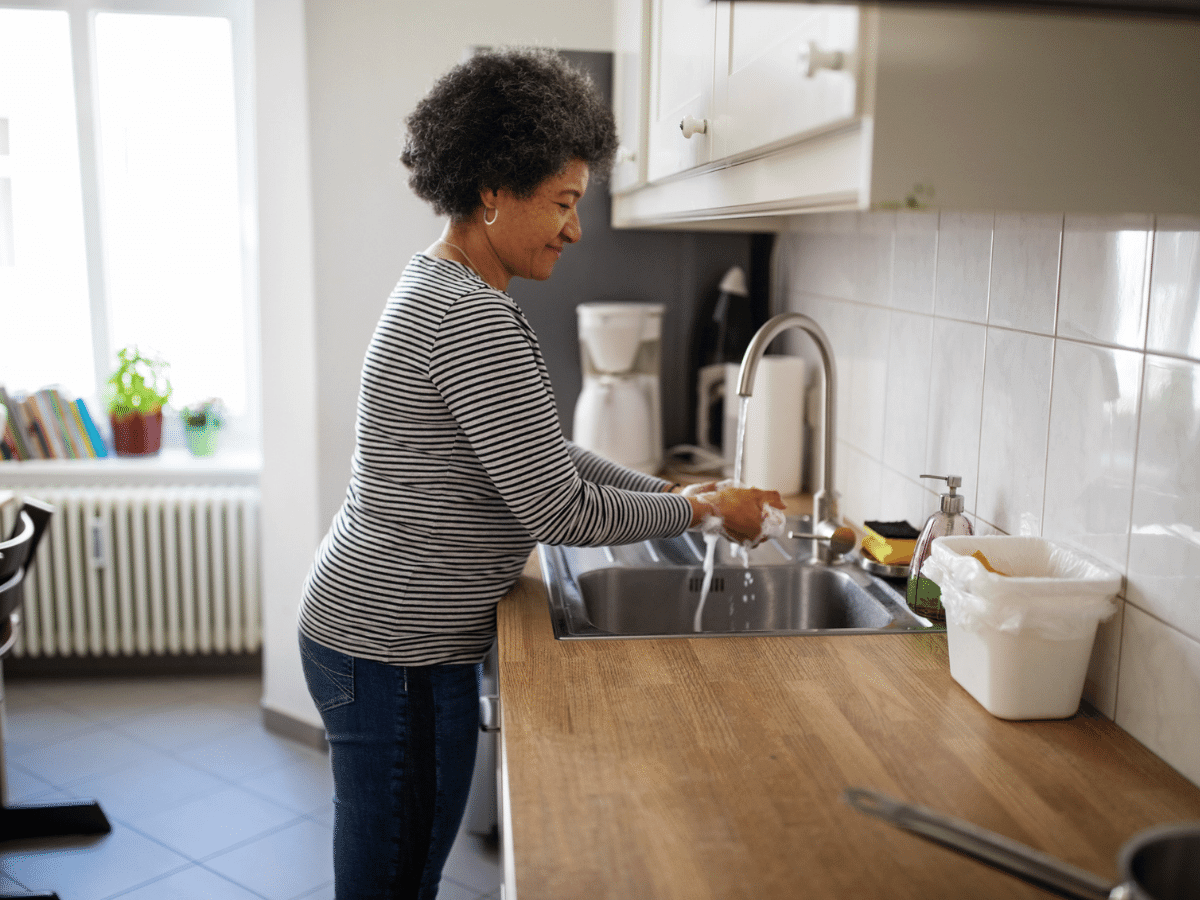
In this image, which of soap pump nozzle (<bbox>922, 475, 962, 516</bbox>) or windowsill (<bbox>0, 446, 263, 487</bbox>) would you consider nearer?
soap pump nozzle (<bbox>922, 475, 962, 516</bbox>)

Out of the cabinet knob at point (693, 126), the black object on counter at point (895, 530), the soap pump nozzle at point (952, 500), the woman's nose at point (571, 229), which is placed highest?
the cabinet knob at point (693, 126)

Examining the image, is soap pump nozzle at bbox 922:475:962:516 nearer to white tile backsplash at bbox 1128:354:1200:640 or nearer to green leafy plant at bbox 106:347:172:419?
white tile backsplash at bbox 1128:354:1200:640

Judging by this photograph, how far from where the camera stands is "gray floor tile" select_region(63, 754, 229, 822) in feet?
8.51

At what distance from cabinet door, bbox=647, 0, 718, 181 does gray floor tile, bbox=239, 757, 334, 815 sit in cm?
175

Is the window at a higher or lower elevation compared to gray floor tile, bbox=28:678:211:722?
higher

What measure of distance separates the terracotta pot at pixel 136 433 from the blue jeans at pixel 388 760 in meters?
2.07

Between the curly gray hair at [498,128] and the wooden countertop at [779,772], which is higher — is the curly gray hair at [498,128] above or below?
above

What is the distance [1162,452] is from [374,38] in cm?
223

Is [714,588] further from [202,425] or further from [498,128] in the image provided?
[202,425]

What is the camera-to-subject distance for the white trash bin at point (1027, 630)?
106 cm

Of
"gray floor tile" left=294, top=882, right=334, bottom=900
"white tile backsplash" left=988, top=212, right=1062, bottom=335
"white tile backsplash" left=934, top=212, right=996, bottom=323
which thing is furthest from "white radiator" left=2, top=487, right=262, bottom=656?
"white tile backsplash" left=988, top=212, right=1062, bottom=335

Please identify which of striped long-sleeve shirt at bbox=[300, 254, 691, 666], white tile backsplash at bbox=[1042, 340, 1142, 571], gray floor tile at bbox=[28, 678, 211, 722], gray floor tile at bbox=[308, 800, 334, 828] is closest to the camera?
white tile backsplash at bbox=[1042, 340, 1142, 571]

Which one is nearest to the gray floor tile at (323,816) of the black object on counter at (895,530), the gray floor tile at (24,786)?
the gray floor tile at (24,786)

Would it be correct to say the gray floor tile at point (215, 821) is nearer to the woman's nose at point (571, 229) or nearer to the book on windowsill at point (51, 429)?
the book on windowsill at point (51, 429)
